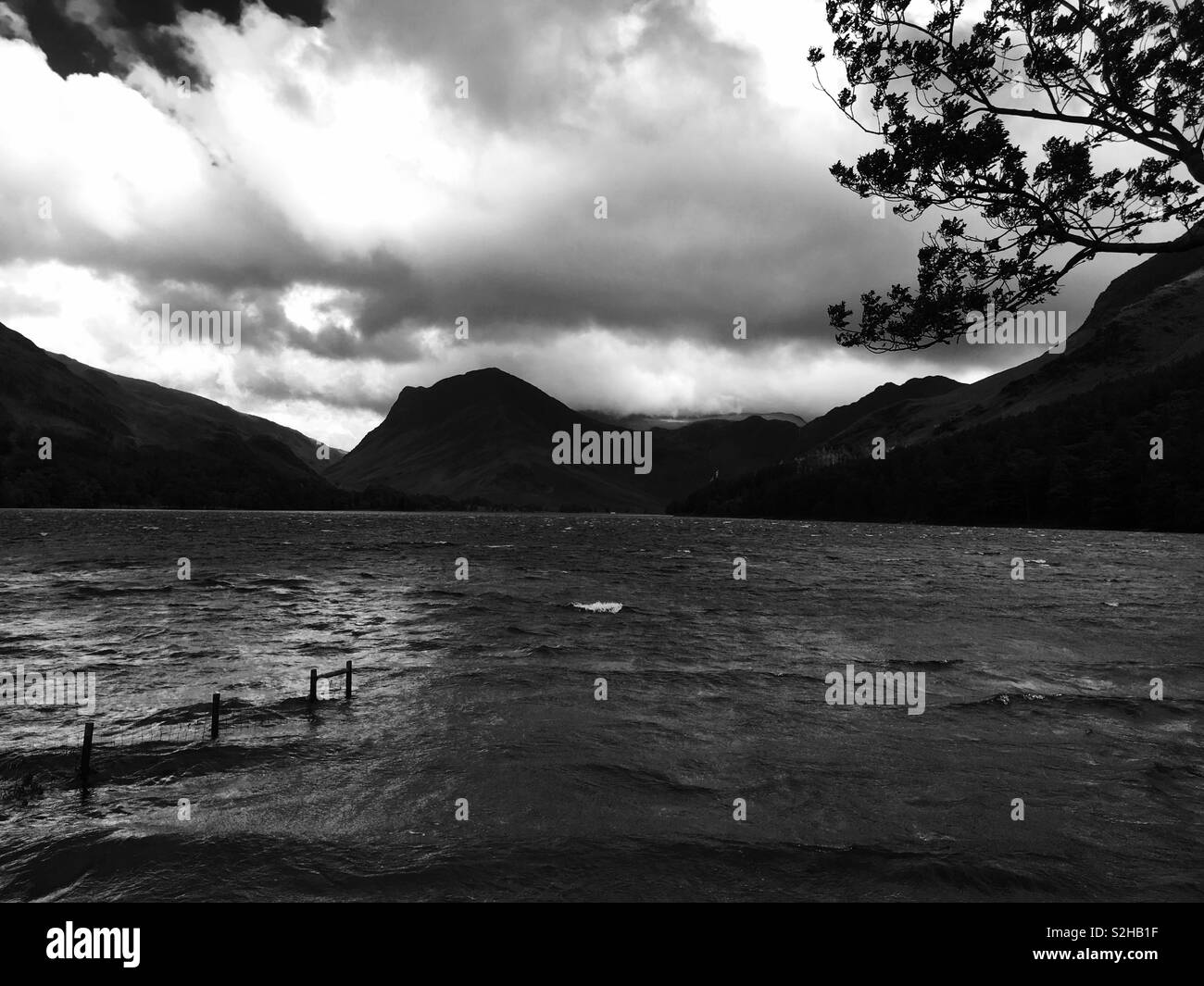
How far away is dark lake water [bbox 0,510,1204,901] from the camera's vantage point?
12328 mm

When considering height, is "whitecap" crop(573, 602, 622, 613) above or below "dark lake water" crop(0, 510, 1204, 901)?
below

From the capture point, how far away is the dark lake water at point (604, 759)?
40.4 feet

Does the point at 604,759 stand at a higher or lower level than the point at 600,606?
higher

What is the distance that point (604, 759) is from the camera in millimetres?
18328

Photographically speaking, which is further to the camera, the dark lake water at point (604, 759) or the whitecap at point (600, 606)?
the whitecap at point (600, 606)

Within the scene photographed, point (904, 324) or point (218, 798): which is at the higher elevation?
point (904, 324)

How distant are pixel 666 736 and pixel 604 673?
848cm

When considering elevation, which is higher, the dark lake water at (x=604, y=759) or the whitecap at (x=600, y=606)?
the dark lake water at (x=604, y=759)

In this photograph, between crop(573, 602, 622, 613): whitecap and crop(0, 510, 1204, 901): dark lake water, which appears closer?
crop(0, 510, 1204, 901): dark lake water

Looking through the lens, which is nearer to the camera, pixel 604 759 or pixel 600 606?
pixel 604 759

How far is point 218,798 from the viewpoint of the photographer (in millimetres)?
15352
